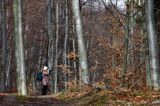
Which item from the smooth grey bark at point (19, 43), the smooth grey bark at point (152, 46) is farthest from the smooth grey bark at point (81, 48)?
the smooth grey bark at point (152, 46)

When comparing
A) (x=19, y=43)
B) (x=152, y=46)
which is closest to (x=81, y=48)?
(x=19, y=43)

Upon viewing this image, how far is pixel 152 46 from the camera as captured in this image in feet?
52.5

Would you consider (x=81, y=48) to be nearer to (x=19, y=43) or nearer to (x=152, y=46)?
(x=19, y=43)

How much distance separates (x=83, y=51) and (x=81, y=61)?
16.9 inches

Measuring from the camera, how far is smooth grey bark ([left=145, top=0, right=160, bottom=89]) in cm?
1578

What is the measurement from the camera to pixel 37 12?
55562mm

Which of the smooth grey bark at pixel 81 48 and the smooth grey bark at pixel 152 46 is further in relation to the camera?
the smooth grey bark at pixel 81 48

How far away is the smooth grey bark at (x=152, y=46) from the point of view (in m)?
15.8

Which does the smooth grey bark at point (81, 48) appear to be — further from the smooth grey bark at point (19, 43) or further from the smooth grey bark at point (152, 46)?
the smooth grey bark at point (152, 46)

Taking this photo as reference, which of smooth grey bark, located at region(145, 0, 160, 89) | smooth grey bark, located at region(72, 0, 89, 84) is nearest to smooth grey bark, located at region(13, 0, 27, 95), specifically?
smooth grey bark, located at region(72, 0, 89, 84)

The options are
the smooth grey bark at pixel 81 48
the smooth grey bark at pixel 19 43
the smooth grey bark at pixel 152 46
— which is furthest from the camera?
the smooth grey bark at pixel 19 43

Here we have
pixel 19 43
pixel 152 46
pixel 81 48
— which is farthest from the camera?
pixel 19 43

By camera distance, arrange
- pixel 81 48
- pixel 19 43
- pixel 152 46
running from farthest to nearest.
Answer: pixel 19 43 → pixel 81 48 → pixel 152 46

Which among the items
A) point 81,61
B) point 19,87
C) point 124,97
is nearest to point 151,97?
point 124,97
